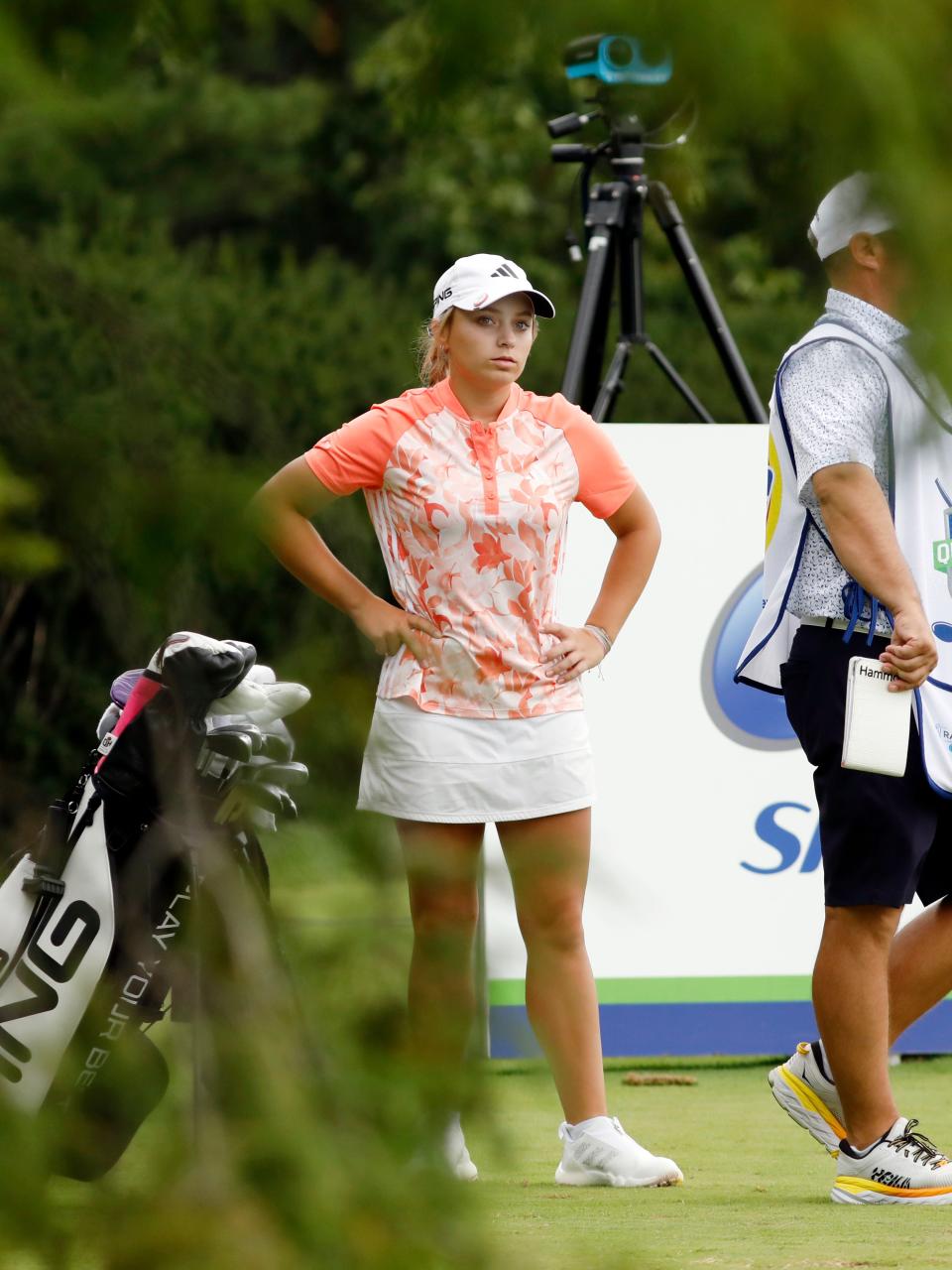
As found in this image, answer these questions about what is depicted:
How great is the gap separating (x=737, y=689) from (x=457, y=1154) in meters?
4.60

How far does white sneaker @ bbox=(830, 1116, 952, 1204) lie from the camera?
140 inches

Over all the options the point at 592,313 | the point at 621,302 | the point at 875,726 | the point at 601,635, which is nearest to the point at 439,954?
the point at 875,726

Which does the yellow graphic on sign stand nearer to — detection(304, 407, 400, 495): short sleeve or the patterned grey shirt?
the patterned grey shirt

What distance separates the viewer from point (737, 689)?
5777mm

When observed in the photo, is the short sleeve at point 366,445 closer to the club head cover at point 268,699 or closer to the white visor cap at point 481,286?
the white visor cap at point 481,286

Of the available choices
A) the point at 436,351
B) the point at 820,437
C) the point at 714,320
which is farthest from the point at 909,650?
the point at 714,320

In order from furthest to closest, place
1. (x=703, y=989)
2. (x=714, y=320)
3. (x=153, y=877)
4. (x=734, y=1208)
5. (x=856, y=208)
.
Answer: (x=714, y=320), (x=703, y=989), (x=734, y=1208), (x=153, y=877), (x=856, y=208)

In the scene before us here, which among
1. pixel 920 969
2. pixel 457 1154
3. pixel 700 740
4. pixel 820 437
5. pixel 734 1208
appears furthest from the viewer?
pixel 700 740

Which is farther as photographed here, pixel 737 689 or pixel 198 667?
pixel 737 689

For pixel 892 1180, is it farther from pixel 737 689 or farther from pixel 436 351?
pixel 737 689

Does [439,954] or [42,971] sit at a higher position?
[439,954]

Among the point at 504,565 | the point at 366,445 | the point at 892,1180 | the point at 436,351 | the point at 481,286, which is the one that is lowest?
the point at 892,1180

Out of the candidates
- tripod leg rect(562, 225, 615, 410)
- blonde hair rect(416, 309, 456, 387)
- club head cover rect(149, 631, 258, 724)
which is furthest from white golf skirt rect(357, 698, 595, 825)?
tripod leg rect(562, 225, 615, 410)

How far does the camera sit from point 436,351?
4.01m
